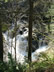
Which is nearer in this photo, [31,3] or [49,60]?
[49,60]

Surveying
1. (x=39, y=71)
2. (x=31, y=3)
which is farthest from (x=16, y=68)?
(x=31, y=3)

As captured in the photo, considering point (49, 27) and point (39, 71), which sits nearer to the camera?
point (39, 71)

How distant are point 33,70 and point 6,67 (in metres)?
0.88

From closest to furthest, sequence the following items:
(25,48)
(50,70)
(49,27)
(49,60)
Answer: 1. (50,70)
2. (49,60)
3. (49,27)
4. (25,48)

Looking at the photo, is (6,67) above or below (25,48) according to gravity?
above

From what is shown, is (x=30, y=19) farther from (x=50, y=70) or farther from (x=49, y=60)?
(x=50, y=70)

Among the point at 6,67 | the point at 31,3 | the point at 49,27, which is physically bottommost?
the point at 6,67

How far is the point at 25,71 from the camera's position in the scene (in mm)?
4734

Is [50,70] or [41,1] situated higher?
[41,1]

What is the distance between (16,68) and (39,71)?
0.81 meters

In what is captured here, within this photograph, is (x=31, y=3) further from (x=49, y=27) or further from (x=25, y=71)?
(x=25, y=71)

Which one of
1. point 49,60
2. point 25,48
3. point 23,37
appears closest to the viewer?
point 49,60

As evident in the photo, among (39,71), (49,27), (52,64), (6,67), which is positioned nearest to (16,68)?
(6,67)

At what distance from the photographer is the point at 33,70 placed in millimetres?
4852
